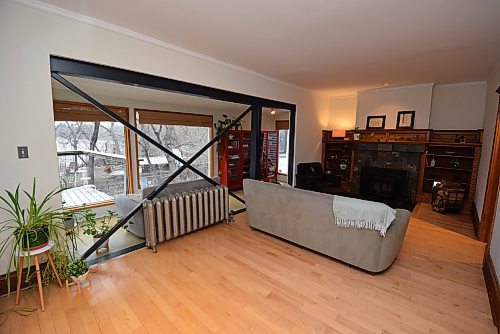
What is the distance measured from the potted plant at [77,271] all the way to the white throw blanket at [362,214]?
2.62m

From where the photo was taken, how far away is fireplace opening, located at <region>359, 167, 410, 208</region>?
5207 millimetres

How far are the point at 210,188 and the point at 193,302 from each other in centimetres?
194

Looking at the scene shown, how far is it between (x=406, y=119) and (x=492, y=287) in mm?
4008

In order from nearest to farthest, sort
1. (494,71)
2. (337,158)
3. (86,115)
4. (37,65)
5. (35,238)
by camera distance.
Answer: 1. (35,238)
2. (37,65)
3. (494,71)
4. (86,115)
5. (337,158)

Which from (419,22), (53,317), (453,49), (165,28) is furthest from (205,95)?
(453,49)

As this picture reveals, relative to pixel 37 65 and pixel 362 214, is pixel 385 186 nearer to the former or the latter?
pixel 362 214

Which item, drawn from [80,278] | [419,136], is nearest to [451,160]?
[419,136]

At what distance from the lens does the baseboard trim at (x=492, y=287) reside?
73.6 inches

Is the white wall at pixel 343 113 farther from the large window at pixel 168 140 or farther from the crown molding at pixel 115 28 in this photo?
the crown molding at pixel 115 28

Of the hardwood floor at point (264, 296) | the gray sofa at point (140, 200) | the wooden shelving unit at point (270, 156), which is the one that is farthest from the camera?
the wooden shelving unit at point (270, 156)

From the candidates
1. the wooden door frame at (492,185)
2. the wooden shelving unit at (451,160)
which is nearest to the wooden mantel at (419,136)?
the wooden shelving unit at (451,160)

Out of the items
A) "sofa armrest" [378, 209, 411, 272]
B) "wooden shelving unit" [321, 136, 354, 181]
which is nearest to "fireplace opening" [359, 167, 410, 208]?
"wooden shelving unit" [321, 136, 354, 181]

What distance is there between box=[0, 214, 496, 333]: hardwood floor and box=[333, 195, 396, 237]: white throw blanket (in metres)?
0.59

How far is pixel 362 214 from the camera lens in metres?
2.35
